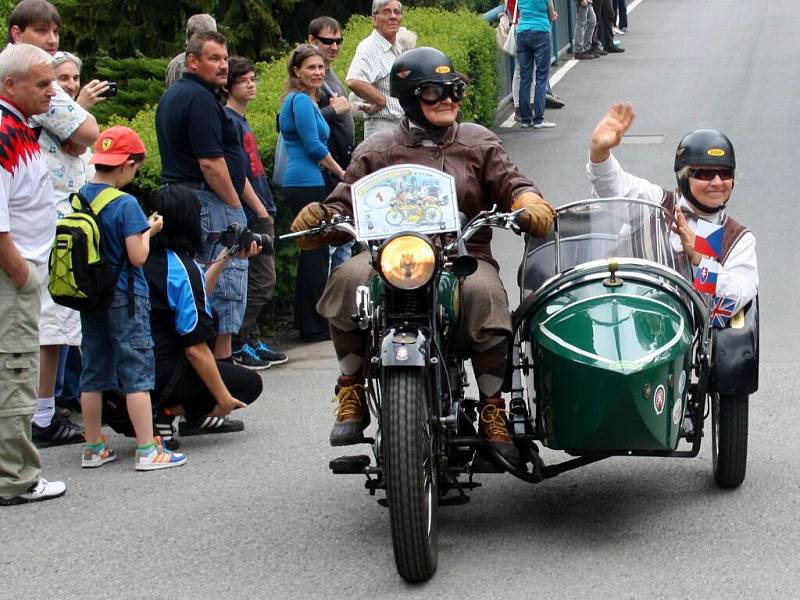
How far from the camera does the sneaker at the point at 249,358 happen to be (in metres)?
9.94

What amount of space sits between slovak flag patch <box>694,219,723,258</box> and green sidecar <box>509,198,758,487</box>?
11.5 inches

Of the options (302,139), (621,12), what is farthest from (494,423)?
(621,12)

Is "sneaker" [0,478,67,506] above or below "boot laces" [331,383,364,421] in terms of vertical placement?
below

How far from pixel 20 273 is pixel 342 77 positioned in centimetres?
676

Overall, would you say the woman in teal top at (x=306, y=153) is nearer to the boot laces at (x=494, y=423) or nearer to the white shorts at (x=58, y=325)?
the white shorts at (x=58, y=325)

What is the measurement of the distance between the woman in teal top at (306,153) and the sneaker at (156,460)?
122 inches

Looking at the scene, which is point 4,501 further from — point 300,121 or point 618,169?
point 300,121

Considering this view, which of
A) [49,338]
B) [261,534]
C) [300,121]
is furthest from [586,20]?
[261,534]

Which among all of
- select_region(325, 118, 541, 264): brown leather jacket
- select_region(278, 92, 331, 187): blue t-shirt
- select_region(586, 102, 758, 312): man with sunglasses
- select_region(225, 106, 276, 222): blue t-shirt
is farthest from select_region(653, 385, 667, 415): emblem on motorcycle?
select_region(278, 92, 331, 187): blue t-shirt

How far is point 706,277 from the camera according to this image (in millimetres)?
6359

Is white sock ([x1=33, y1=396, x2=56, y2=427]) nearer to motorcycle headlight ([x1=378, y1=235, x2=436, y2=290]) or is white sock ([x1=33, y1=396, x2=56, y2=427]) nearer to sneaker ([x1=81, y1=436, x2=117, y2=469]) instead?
sneaker ([x1=81, y1=436, x2=117, y2=469])

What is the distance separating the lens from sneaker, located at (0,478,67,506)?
6805 mm

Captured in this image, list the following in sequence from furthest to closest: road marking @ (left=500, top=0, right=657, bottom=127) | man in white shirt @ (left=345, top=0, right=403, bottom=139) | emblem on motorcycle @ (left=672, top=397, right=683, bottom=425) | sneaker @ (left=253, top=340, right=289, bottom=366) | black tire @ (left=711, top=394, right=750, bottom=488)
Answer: road marking @ (left=500, top=0, right=657, bottom=127)
man in white shirt @ (left=345, top=0, right=403, bottom=139)
sneaker @ (left=253, top=340, right=289, bottom=366)
black tire @ (left=711, top=394, right=750, bottom=488)
emblem on motorcycle @ (left=672, top=397, right=683, bottom=425)

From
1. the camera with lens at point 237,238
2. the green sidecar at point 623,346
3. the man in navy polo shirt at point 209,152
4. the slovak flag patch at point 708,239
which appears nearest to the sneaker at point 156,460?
the camera with lens at point 237,238
